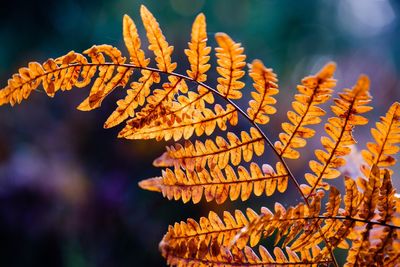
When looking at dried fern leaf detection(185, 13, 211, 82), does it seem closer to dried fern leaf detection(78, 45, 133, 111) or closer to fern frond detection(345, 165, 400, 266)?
dried fern leaf detection(78, 45, 133, 111)

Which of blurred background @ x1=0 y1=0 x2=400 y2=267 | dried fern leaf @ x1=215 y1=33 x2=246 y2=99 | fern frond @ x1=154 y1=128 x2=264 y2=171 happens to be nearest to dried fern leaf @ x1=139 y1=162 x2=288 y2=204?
fern frond @ x1=154 y1=128 x2=264 y2=171

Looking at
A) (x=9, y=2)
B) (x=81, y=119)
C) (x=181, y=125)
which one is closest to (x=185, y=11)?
(x=9, y=2)

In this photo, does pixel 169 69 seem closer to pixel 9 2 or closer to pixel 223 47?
pixel 223 47

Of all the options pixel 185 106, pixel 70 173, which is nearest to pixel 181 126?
pixel 185 106

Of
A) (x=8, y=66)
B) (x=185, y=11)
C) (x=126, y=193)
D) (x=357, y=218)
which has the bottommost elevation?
(x=126, y=193)

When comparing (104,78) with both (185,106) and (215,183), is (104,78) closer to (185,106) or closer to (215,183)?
(185,106)

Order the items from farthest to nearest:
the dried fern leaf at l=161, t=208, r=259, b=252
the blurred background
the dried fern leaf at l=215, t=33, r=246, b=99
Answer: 1. the blurred background
2. the dried fern leaf at l=161, t=208, r=259, b=252
3. the dried fern leaf at l=215, t=33, r=246, b=99
